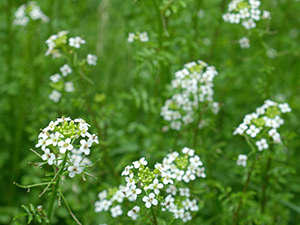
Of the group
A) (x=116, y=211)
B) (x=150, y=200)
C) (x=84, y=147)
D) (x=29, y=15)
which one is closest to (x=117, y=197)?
(x=116, y=211)

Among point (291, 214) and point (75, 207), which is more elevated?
point (75, 207)

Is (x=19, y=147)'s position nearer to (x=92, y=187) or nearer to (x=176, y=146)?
(x=92, y=187)

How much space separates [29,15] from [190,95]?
2.84m

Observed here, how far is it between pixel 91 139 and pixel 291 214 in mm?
3603

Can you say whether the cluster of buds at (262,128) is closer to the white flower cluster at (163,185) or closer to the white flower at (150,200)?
the white flower cluster at (163,185)

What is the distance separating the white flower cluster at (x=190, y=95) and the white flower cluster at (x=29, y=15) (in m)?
2.43

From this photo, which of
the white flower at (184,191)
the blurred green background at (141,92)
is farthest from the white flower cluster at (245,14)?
the white flower at (184,191)

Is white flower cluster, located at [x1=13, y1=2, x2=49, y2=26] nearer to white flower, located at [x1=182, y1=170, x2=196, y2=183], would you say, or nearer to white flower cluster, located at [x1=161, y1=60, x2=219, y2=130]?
white flower cluster, located at [x1=161, y1=60, x2=219, y2=130]

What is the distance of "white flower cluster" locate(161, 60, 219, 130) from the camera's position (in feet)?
13.3

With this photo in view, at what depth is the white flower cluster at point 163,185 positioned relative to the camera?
9.00ft

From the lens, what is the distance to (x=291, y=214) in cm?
508

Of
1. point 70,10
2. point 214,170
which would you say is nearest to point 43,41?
point 70,10

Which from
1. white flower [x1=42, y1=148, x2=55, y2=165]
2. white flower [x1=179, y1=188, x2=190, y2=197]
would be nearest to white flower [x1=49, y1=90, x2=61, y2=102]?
white flower [x1=42, y1=148, x2=55, y2=165]

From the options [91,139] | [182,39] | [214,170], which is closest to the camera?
[91,139]
